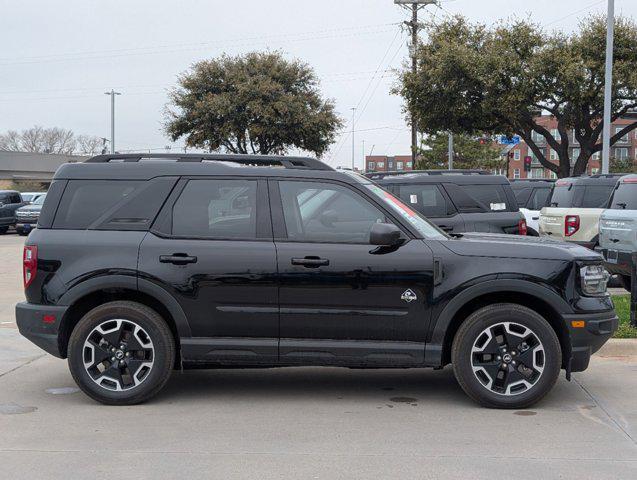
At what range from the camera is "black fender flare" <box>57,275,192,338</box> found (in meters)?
5.99

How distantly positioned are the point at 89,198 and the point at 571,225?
948 cm

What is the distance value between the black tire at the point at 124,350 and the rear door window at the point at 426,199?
631 centimetres

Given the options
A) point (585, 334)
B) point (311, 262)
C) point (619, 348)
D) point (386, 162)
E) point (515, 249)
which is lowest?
point (619, 348)

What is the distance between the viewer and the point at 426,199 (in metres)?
11.7

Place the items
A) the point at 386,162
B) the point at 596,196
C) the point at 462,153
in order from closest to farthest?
1. the point at 596,196
2. the point at 462,153
3. the point at 386,162

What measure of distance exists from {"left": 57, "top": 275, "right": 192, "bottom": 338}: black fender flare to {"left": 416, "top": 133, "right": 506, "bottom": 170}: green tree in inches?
1918

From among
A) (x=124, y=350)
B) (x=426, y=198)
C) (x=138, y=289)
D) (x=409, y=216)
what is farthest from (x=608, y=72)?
(x=124, y=350)

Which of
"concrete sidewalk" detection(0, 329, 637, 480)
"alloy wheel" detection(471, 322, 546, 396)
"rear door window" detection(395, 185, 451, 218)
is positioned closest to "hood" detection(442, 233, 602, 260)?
"alloy wheel" detection(471, 322, 546, 396)

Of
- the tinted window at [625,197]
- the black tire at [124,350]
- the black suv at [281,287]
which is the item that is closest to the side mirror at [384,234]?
the black suv at [281,287]

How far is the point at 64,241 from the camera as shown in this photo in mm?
6090

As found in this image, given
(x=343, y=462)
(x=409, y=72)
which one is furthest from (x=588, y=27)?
(x=343, y=462)

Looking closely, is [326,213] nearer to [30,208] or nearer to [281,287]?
[281,287]

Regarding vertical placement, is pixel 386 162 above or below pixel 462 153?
above

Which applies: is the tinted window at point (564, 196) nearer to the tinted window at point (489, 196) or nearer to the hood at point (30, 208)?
the tinted window at point (489, 196)
